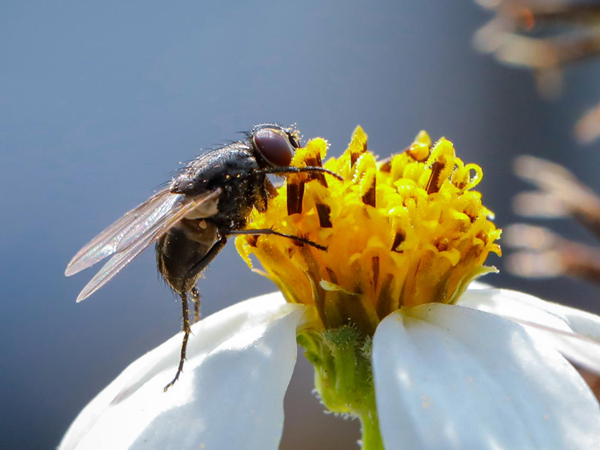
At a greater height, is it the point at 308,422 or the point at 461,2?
the point at 461,2

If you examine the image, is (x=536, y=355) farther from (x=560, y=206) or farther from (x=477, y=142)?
(x=477, y=142)

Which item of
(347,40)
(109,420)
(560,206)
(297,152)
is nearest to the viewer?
(109,420)

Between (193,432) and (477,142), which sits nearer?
(193,432)

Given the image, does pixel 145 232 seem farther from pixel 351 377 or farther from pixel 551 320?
pixel 551 320

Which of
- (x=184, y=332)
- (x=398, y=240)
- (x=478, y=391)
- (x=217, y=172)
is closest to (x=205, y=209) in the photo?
(x=217, y=172)

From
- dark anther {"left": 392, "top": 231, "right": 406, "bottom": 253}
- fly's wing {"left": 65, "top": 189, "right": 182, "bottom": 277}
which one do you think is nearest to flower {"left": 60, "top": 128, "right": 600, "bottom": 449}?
dark anther {"left": 392, "top": 231, "right": 406, "bottom": 253}

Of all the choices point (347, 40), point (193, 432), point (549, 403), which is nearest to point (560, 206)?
point (549, 403)
